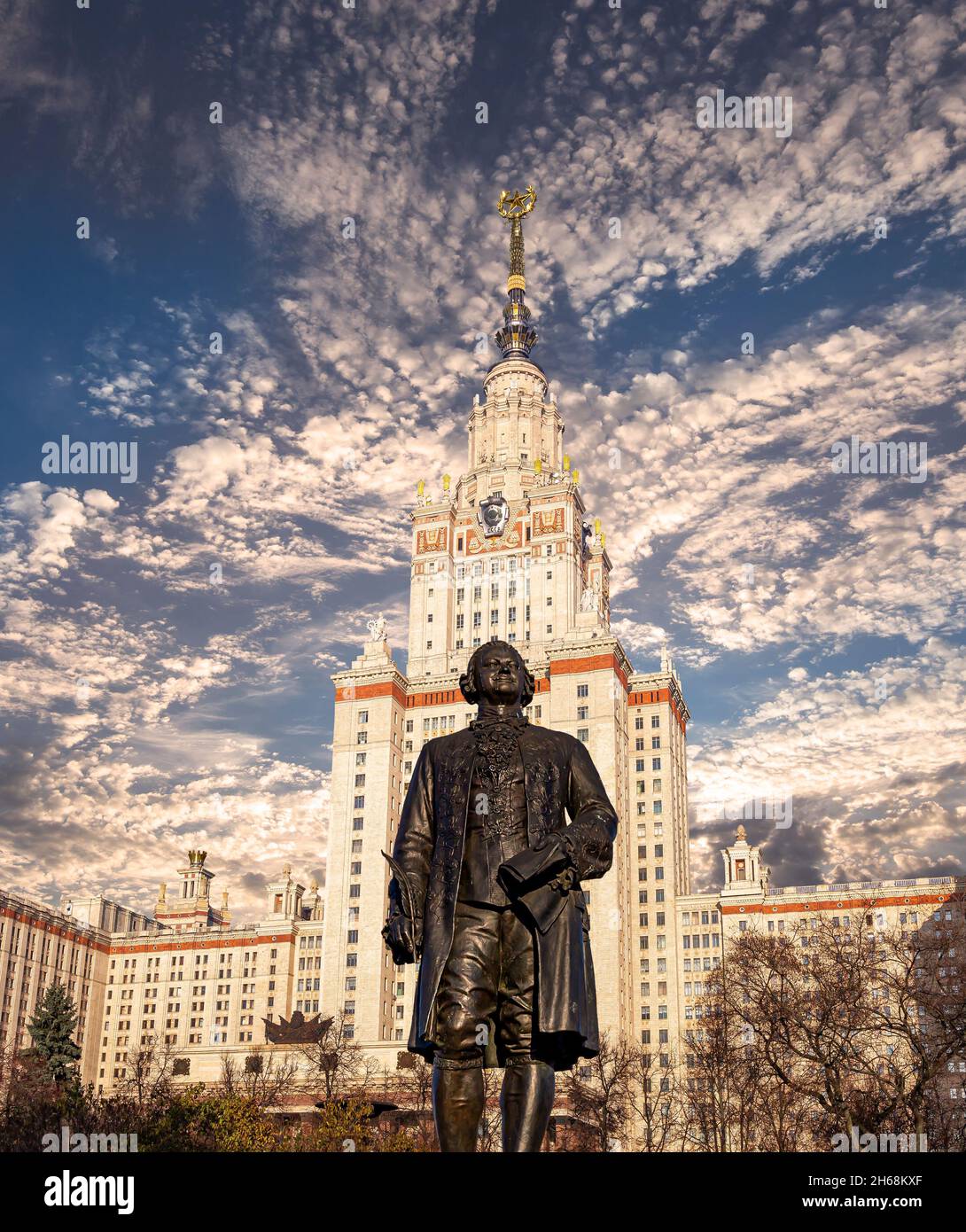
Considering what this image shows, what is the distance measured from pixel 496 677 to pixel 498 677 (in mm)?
19

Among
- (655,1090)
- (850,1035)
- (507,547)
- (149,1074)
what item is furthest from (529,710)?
(850,1035)

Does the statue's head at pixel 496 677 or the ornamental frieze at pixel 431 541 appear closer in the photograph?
the statue's head at pixel 496 677

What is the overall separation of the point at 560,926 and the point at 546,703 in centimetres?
11075

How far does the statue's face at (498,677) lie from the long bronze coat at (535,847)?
417mm

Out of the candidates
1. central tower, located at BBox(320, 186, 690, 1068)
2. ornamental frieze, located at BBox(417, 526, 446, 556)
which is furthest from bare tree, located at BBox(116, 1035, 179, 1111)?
ornamental frieze, located at BBox(417, 526, 446, 556)

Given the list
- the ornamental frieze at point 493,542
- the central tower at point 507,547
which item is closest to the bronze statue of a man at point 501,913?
the central tower at point 507,547

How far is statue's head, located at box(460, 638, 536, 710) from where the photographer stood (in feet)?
36.7

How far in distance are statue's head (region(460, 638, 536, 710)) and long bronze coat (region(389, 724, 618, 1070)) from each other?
1.38ft

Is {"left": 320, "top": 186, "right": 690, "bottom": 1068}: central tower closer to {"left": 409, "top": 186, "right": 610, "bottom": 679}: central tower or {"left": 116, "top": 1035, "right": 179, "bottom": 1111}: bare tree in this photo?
{"left": 409, "top": 186, "right": 610, "bottom": 679}: central tower

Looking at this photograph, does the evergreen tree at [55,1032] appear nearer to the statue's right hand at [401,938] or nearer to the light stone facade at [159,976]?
the light stone facade at [159,976]

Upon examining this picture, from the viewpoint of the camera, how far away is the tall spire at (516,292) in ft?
487
